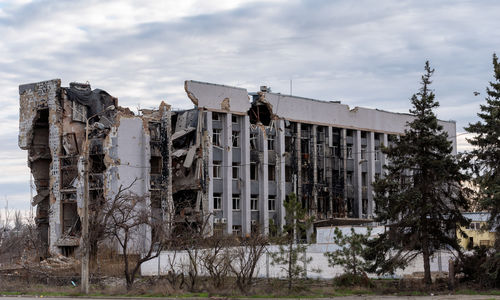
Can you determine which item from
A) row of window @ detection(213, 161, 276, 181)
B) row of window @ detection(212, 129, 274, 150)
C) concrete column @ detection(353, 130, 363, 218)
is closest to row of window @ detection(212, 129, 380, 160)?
A: row of window @ detection(212, 129, 274, 150)

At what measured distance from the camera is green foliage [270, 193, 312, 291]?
33031mm

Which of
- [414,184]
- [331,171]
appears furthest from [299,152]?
[414,184]

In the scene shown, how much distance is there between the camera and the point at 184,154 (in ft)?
200

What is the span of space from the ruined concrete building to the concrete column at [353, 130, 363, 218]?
4872mm

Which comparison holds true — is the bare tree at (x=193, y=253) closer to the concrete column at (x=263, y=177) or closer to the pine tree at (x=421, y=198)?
the pine tree at (x=421, y=198)

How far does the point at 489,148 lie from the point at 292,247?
10.9 meters

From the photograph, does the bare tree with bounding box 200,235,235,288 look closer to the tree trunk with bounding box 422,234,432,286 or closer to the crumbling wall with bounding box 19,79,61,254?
the tree trunk with bounding box 422,234,432,286

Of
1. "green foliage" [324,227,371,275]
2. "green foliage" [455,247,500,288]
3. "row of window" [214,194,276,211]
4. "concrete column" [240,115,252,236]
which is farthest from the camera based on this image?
"concrete column" [240,115,252,236]

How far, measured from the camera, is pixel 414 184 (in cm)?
3550

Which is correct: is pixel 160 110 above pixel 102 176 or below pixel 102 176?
above

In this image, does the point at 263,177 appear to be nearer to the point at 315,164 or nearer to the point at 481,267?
the point at 315,164

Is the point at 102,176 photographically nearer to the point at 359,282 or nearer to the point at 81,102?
the point at 81,102

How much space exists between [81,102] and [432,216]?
3581 cm

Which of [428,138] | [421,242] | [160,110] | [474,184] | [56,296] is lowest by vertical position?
[56,296]
